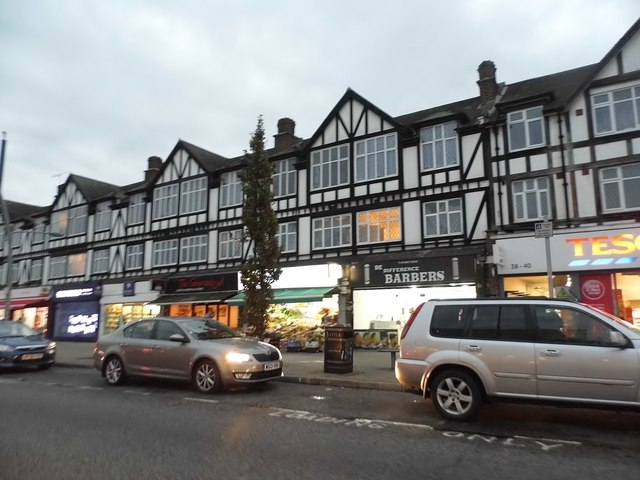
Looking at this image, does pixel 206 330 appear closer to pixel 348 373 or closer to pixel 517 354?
pixel 348 373

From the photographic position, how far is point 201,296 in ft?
78.0

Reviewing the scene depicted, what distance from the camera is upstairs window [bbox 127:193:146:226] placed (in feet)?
94.5

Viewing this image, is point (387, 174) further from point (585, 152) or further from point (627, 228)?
point (627, 228)

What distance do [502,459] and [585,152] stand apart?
46.7 ft

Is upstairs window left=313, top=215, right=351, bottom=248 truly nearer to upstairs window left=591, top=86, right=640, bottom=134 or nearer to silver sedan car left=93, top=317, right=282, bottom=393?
upstairs window left=591, top=86, right=640, bottom=134

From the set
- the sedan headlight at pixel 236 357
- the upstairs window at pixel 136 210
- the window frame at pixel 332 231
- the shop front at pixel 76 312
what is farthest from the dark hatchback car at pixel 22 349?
the upstairs window at pixel 136 210

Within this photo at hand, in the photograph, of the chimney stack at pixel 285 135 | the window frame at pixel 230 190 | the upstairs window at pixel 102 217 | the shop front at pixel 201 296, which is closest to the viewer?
the shop front at pixel 201 296

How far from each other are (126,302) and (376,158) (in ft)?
55.4

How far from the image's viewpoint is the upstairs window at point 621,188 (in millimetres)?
15320

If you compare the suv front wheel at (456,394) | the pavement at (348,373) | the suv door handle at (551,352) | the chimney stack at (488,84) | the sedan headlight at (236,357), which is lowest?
the pavement at (348,373)

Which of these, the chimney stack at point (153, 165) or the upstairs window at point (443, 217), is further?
the chimney stack at point (153, 165)

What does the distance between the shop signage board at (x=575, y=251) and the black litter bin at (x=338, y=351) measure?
7115mm

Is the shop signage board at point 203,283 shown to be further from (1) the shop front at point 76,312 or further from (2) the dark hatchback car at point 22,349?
(2) the dark hatchback car at point 22,349

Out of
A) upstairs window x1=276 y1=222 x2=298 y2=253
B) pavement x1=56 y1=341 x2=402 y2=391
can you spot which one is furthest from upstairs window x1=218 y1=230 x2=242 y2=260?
pavement x1=56 y1=341 x2=402 y2=391
